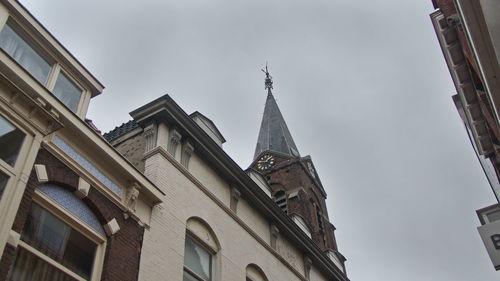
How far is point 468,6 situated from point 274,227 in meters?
11.6

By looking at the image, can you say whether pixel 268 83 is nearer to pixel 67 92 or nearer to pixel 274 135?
pixel 274 135

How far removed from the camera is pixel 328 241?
3631cm

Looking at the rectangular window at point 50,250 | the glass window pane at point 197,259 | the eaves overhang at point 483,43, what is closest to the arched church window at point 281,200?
the glass window pane at point 197,259

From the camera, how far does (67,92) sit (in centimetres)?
1241

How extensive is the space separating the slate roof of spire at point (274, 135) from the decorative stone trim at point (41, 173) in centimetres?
3405

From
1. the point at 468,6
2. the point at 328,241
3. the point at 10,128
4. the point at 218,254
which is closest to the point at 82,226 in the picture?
the point at 10,128

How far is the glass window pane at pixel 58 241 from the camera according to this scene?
9734 millimetres

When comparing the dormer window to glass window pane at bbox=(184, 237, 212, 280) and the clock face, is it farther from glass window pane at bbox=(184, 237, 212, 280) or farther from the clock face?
the clock face

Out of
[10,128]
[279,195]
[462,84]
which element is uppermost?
[279,195]

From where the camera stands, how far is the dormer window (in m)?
11.2

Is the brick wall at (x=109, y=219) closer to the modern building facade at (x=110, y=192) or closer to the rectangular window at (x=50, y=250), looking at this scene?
the modern building facade at (x=110, y=192)

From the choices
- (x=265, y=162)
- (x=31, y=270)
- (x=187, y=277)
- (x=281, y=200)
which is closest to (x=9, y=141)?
(x=31, y=270)

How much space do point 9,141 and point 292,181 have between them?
3080cm

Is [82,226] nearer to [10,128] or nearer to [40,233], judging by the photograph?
[40,233]
